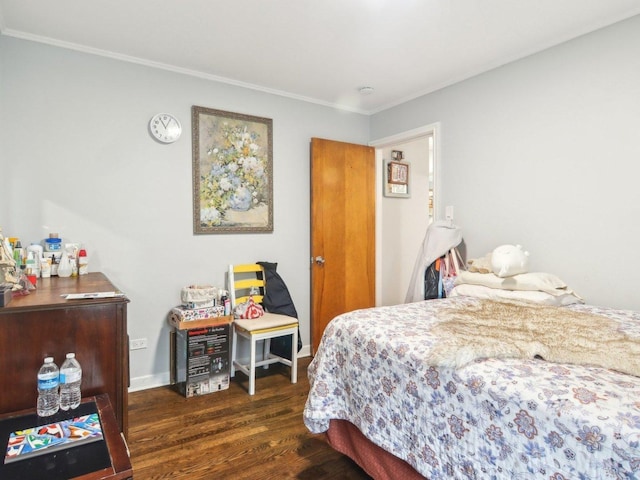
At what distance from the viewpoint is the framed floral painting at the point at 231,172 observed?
3.13 meters

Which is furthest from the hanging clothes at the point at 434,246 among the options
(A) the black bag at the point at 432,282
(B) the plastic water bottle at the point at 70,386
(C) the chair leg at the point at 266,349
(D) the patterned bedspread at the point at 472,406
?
(B) the plastic water bottle at the point at 70,386

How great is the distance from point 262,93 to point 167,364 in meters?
2.47

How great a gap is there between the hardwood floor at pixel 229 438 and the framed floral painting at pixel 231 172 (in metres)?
1.34

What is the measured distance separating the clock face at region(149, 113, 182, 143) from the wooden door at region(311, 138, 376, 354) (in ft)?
3.99

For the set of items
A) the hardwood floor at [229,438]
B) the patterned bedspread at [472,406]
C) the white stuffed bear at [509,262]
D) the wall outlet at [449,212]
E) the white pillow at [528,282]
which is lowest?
the hardwood floor at [229,438]

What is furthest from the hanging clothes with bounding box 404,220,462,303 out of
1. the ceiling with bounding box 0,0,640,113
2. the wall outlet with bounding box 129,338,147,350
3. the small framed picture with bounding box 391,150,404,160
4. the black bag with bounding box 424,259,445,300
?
the wall outlet with bounding box 129,338,147,350

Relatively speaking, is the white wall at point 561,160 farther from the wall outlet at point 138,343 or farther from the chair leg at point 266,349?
the wall outlet at point 138,343

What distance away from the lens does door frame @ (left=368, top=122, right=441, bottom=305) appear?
3.37m

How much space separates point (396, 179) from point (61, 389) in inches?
148

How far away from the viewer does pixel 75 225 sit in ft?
8.81

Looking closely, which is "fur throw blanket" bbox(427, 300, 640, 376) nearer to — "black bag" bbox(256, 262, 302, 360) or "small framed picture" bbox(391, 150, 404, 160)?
"black bag" bbox(256, 262, 302, 360)

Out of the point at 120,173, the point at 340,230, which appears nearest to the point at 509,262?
the point at 340,230

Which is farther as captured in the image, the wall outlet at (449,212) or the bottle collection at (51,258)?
the wall outlet at (449,212)

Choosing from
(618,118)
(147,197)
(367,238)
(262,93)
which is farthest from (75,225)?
(618,118)
